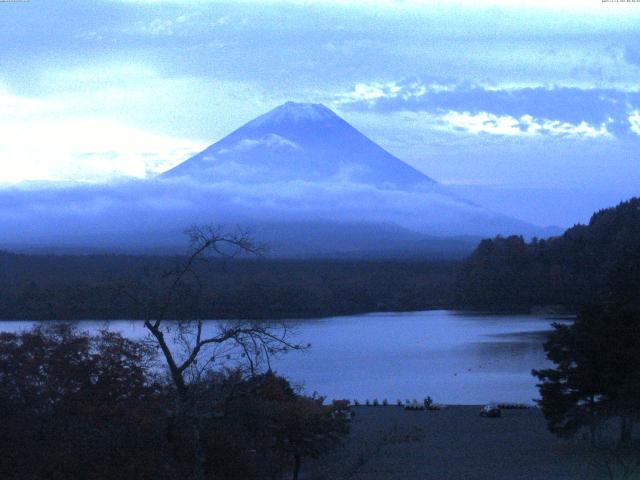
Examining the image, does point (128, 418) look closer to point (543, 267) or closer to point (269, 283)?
point (269, 283)

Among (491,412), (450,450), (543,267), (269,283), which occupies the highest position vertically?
(543,267)

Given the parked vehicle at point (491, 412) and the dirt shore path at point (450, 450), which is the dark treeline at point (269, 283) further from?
the parked vehicle at point (491, 412)

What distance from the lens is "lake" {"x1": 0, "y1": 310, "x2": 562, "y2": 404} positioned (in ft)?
62.4

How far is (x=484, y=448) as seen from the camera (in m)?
12.0

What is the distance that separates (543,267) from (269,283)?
53.7 ft

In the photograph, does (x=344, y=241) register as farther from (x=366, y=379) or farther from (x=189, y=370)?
(x=189, y=370)

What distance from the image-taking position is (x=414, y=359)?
2494cm

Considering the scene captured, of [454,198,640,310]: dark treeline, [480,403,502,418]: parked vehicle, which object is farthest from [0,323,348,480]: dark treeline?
[454,198,640,310]: dark treeline

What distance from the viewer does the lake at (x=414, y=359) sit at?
19.0 m

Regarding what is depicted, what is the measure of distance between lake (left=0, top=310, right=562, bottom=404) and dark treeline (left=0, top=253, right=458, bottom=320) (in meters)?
1.46

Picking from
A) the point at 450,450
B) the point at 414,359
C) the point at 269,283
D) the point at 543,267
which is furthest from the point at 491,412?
the point at 543,267

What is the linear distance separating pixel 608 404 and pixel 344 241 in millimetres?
74312

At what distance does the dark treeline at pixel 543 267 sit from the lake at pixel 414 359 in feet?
25.0

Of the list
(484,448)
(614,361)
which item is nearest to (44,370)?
(484,448)
